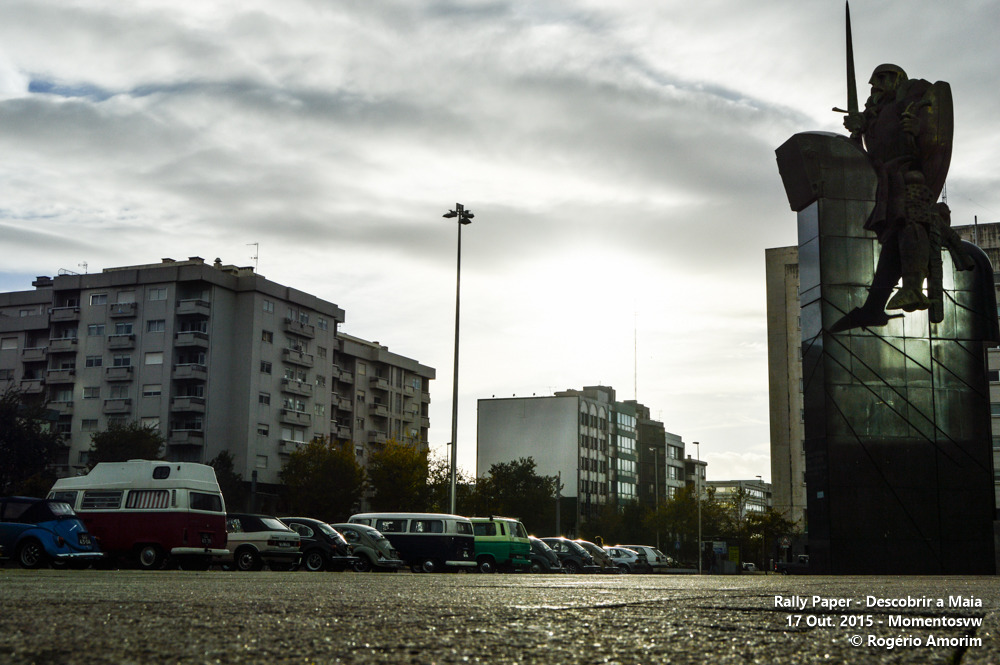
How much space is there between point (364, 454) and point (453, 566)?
60.3 meters

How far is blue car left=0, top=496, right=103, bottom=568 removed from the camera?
20672 millimetres

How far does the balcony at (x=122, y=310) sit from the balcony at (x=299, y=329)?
1169cm

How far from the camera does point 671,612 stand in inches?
172

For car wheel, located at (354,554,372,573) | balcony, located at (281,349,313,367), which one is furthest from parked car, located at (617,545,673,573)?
balcony, located at (281,349,313,367)

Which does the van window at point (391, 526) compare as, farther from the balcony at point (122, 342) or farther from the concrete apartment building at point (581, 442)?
the concrete apartment building at point (581, 442)

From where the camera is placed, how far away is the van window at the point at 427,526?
32125 millimetres

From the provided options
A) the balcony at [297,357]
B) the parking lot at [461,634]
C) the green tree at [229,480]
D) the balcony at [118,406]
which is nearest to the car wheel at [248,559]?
the parking lot at [461,634]

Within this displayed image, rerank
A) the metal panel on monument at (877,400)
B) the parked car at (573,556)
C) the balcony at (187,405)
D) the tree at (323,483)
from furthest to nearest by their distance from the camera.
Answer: the balcony at (187,405) → the tree at (323,483) → the parked car at (573,556) → the metal panel on monument at (877,400)

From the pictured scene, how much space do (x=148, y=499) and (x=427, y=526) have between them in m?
10.1

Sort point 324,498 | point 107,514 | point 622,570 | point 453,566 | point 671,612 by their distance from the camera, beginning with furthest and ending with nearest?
point 324,498 → point 622,570 → point 453,566 → point 107,514 → point 671,612

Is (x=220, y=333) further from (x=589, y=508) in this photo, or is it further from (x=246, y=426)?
(x=589, y=508)

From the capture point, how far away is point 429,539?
31953mm

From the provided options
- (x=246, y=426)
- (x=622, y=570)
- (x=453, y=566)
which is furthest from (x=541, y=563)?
(x=246, y=426)

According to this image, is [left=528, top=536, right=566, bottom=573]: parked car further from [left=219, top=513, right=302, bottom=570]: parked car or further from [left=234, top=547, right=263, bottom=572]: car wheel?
[left=234, top=547, right=263, bottom=572]: car wheel
